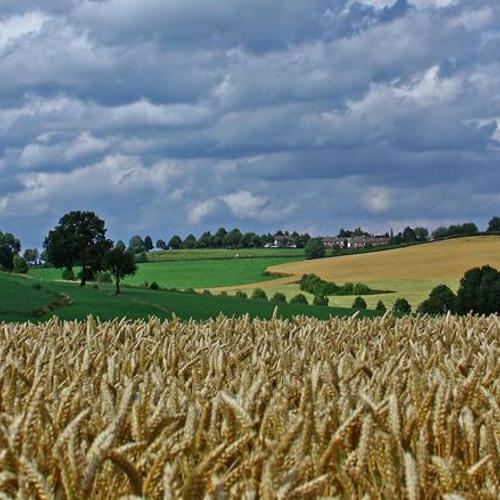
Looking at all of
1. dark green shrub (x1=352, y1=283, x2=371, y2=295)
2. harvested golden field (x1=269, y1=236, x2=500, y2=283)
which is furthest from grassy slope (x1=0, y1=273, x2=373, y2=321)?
harvested golden field (x1=269, y1=236, x2=500, y2=283)

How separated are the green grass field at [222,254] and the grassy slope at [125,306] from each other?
84.5 ft

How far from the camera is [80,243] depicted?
32562 millimetres

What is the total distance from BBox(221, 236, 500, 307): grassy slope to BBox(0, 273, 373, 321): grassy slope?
856 cm

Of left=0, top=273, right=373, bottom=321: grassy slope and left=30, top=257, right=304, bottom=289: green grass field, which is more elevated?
left=30, top=257, right=304, bottom=289: green grass field

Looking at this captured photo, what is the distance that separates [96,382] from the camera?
14.8 feet

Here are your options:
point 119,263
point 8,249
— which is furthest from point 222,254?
point 119,263

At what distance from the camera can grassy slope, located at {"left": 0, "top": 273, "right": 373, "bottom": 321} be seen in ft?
62.2

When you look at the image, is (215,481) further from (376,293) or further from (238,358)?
(376,293)

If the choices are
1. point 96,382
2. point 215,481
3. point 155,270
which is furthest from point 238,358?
point 155,270

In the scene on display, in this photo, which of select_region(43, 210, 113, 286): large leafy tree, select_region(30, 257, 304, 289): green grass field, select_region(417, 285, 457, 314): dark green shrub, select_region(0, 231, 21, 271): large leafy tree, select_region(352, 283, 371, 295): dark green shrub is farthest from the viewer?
select_region(0, 231, 21, 271): large leafy tree

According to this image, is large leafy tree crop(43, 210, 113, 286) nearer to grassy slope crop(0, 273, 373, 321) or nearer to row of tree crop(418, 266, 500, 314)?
grassy slope crop(0, 273, 373, 321)

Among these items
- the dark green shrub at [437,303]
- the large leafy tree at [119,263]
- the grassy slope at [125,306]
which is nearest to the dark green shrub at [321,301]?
the dark green shrub at [437,303]

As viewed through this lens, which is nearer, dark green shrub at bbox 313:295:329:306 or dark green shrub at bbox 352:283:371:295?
dark green shrub at bbox 313:295:329:306

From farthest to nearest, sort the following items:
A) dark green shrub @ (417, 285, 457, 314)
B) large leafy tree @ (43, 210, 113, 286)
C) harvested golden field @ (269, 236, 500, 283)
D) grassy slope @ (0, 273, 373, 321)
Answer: harvested golden field @ (269, 236, 500, 283)
large leafy tree @ (43, 210, 113, 286)
dark green shrub @ (417, 285, 457, 314)
grassy slope @ (0, 273, 373, 321)
